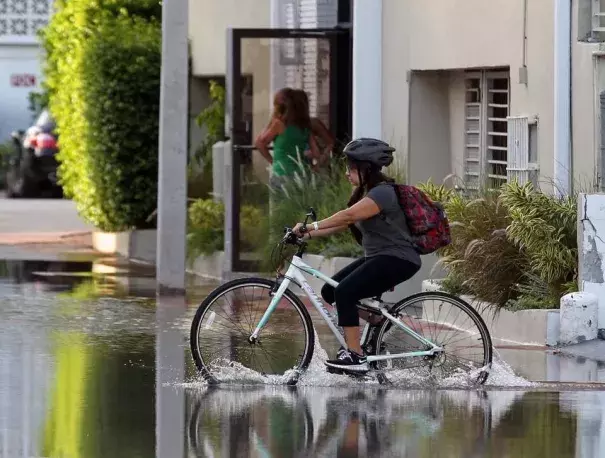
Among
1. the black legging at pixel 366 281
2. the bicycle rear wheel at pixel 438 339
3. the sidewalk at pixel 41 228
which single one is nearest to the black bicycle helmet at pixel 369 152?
the black legging at pixel 366 281

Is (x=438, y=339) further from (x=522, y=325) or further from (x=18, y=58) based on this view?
(x=18, y=58)

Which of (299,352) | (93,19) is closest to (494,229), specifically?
(299,352)

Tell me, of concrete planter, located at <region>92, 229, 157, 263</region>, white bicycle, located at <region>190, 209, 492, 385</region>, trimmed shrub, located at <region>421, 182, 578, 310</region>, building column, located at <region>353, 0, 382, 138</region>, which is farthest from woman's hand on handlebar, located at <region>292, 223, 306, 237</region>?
concrete planter, located at <region>92, 229, 157, 263</region>

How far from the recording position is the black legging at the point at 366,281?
32.4 ft

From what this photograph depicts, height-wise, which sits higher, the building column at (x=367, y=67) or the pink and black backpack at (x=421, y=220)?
Result: the building column at (x=367, y=67)

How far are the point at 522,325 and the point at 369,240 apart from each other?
2499mm

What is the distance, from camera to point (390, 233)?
32.7 feet

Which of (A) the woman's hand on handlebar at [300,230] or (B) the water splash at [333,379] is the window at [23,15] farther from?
(A) the woman's hand on handlebar at [300,230]

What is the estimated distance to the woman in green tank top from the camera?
16.6 metres

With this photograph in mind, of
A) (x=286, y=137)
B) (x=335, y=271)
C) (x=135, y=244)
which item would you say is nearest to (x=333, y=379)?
(x=335, y=271)

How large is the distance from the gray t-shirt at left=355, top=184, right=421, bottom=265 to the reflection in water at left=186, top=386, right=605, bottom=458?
0.81 metres

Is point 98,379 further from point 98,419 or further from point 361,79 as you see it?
point 361,79

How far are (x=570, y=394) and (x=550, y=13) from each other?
14.0 ft

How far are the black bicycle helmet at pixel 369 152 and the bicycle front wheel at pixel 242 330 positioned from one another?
2.93 feet
